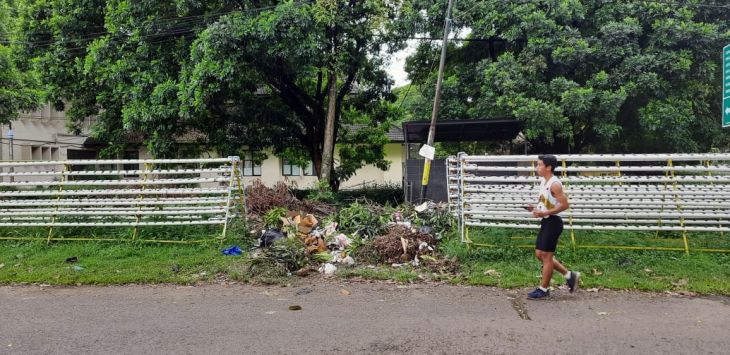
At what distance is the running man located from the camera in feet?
16.3

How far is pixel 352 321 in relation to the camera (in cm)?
459

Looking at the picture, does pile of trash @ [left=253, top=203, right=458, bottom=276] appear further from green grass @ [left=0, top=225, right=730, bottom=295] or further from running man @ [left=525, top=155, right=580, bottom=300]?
running man @ [left=525, top=155, right=580, bottom=300]

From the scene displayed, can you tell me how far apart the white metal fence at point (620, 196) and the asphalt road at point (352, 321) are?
1.49m

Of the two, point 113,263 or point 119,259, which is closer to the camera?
point 113,263

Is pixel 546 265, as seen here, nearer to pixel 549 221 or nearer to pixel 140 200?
pixel 549 221

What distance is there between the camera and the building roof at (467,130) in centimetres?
1175

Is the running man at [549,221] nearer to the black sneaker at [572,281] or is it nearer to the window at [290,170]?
the black sneaker at [572,281]

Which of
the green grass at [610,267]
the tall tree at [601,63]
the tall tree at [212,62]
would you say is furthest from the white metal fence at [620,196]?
the tall tree at [212,62]

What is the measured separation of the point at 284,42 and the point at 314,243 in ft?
18.8

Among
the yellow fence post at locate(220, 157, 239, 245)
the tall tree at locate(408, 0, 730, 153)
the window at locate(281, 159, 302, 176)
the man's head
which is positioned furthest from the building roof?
the window at locate(281, 159, 302, 176)

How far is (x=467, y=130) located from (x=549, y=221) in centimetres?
768

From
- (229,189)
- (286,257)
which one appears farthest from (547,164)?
(229,189)

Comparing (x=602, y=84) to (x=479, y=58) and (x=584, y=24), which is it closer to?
(x=584, y=24)

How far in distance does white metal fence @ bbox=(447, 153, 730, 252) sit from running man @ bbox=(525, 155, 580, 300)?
4.44ft
